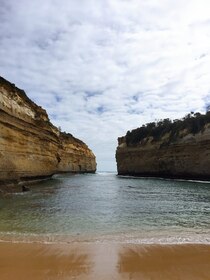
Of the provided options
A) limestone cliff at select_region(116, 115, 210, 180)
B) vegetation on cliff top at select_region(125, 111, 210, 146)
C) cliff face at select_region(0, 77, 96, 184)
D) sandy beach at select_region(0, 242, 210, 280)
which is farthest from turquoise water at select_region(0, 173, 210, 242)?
vegetation on cliff top at select_region(125, 111, 210, 146)

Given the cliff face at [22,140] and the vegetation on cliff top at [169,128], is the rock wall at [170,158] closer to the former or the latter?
the vegetation on cliff top at [169,128]

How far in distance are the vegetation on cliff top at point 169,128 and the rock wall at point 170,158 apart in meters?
1.07

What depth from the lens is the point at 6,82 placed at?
82.1ft

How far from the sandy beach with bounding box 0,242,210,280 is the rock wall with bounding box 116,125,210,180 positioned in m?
37.5

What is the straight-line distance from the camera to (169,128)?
59.1m

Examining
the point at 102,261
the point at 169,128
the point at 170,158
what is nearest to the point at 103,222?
the point at 102,261

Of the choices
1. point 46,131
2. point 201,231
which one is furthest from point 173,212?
point 46,131

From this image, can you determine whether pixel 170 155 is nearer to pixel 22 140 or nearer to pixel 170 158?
pixel 170 158

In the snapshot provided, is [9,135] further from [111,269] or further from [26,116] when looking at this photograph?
[111,269]

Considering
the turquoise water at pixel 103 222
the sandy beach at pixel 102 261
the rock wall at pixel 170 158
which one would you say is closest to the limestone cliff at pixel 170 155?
the rock wall at pixel 170 158

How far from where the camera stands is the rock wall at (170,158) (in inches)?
1773

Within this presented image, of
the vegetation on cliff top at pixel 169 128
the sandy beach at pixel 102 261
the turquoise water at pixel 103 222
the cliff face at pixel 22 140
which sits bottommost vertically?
the sandy beach at pixel 102 261

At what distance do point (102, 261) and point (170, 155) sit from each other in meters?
48.2

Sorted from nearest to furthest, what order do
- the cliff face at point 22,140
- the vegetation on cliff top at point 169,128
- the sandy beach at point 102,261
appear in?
1. the sandy beach at point 102,261
2. the cliff face at point 22,140
3. the vegetation on cliff top at point 169,128
